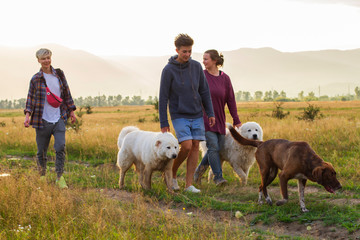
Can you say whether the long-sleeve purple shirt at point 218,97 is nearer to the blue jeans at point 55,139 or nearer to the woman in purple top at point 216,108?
the woman in purple top at point 216,108

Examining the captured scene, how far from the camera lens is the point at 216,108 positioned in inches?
301

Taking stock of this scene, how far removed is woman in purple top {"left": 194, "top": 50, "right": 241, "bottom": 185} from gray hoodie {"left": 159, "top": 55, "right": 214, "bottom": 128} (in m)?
0.79

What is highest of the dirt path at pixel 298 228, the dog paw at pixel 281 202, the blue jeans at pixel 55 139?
the blue jeans at pixel 55 139

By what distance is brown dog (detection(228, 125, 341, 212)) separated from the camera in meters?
5.03

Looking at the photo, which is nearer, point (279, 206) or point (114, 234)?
point (114, 234)

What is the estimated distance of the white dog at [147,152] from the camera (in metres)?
6.35

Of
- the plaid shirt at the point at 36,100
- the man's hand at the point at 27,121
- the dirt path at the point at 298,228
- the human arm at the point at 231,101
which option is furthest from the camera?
the human arm at the point at 231,101

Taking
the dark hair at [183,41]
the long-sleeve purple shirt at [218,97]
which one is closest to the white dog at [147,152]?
the long-sleeve purple shirt at [218,97]

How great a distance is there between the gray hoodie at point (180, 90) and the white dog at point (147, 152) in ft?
1.30

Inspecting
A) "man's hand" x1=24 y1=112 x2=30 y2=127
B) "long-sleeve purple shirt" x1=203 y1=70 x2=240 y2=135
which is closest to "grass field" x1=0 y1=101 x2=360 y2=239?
"man's hand" x1=24 y1=112 x2=30 y2=127

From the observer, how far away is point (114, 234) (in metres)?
4.11

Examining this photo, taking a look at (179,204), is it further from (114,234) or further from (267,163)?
(114,234)

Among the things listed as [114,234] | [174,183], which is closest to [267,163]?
[174,183]

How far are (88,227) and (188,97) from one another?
3.09m
